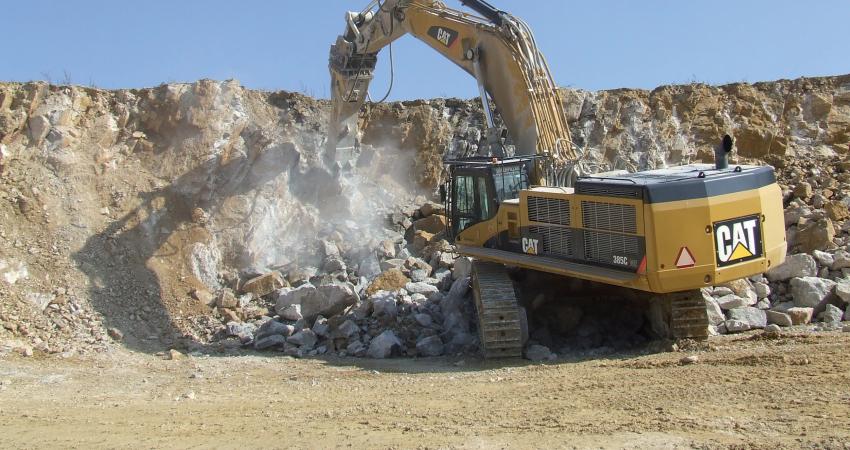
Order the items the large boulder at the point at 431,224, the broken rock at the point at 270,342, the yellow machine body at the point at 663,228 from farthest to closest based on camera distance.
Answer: the large boulder at the point at 431,224, the broken rock at the point at 270,342, the yellow machine body at the point at 663,228

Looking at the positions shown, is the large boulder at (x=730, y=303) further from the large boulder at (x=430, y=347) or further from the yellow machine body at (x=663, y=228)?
the large boulder at (x=430, y=347)

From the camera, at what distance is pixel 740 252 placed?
8391 millimetres

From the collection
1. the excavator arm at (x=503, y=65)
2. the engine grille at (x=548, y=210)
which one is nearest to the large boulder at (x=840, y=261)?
the excavator arm at (x=503, y=65)

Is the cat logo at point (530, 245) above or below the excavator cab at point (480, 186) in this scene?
below

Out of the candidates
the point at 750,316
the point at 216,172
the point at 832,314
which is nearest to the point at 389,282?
the point at 216,172

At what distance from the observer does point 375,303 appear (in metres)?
11.5

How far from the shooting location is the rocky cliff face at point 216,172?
12258 mm

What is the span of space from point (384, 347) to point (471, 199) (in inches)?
86.9

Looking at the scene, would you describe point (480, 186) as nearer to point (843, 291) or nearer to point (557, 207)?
point (557, 207)

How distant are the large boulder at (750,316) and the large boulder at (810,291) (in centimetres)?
70

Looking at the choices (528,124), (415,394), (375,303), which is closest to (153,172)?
(375,303)

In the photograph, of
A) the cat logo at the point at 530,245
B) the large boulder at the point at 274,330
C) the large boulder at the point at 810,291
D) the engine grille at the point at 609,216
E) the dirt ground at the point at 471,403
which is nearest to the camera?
the dirt ground at the point at 471,403

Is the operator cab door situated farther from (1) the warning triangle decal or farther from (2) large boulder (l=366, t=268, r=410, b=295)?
(1) the warning triangle decal

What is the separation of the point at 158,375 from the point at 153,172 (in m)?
5.83
